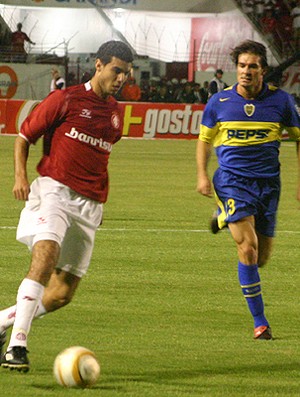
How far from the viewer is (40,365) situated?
264 inches

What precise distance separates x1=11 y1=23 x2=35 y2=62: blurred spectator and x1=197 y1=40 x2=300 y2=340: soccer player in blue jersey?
28.8 metres

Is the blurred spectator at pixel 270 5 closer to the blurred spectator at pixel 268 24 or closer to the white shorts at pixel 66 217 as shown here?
the blurred spectator at pixel 268 24

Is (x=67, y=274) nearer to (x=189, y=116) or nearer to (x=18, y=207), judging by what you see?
(x=18, y=207)

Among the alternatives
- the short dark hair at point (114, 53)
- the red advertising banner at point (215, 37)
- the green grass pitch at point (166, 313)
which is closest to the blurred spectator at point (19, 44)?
the red advertising banner at point (215, 37)

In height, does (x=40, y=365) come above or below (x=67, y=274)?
below

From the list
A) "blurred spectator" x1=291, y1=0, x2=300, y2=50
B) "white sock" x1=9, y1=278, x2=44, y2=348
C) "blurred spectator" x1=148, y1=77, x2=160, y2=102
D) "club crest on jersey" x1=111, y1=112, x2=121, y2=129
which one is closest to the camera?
"white sock" x1=9, y1=278, x2=44, y2=348

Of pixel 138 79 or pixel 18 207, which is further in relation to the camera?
pixel 138 79

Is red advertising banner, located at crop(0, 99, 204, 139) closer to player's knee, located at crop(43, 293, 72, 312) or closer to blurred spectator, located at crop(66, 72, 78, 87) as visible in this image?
blurred spectator, located at crop(66, 72, 78, 87)

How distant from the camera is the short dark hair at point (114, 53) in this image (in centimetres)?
658

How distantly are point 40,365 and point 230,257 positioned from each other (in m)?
5.93

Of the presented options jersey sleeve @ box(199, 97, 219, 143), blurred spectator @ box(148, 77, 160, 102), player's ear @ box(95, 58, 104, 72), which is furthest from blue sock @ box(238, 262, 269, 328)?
blurred spectator @ box(148, 77, 160, 102)

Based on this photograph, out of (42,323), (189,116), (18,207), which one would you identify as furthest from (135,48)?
(42,323)

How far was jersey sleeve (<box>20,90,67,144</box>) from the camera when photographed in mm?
6566

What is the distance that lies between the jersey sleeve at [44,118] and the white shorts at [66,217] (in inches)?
11.7
